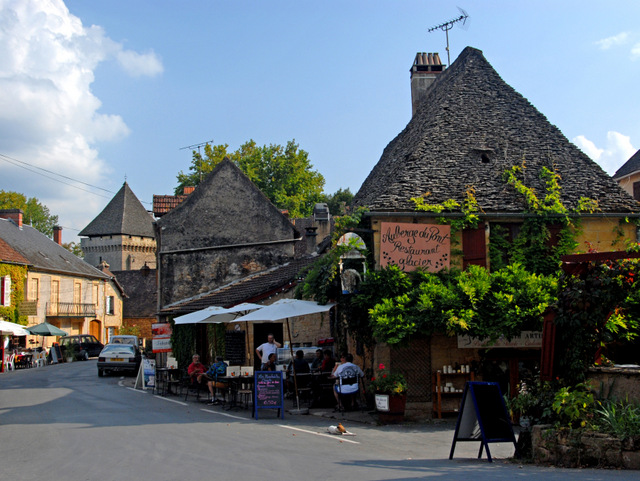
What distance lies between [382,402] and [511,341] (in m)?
3.15

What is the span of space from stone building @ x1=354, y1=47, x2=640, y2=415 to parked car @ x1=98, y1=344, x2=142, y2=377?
15.3 meters

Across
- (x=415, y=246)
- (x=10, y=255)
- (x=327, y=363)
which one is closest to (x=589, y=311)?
(x=415, y=246)

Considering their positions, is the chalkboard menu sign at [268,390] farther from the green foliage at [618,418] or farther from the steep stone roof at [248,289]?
the green foliage at [618,418]

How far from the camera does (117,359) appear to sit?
97.9 ft

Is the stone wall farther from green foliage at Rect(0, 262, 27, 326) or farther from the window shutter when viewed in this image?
green foliage at Rect(0, 262, 27, 326)

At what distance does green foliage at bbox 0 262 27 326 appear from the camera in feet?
A: 144

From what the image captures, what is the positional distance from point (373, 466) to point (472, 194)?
912cm

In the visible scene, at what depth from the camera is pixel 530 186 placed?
16734 mm

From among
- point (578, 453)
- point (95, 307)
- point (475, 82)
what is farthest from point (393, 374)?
point (95, 307)

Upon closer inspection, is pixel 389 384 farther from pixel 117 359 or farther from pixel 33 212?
pixel 33 212

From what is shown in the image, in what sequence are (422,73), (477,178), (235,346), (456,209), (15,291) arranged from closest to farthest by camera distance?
(456,209) < (477,178) < (235,346) < (422,73) < (15,291)

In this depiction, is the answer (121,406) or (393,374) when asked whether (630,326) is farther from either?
(121,406)

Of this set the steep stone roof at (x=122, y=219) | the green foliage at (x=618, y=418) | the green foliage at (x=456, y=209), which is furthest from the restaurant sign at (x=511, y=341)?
the steep stone roof at (x=122, y=219)

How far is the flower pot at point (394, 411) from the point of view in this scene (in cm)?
1379
